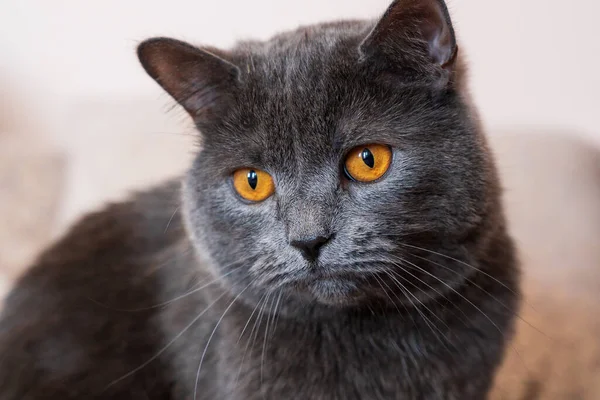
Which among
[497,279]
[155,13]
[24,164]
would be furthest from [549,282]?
[24,164]

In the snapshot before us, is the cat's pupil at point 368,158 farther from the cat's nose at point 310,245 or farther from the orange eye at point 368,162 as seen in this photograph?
the cat's nose at point 310,245

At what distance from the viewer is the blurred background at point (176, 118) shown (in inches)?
62.1

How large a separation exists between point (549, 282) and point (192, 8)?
4.32ft

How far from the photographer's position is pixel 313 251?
780mm

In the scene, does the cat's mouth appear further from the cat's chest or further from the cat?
the cat's chest

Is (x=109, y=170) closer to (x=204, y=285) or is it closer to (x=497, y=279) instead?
(x=204, y=285)

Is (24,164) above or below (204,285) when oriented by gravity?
above

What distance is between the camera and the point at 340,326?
3.05 feet

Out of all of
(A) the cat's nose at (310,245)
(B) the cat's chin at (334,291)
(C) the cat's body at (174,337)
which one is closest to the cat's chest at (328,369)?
(C) the cat's body at (174,337)

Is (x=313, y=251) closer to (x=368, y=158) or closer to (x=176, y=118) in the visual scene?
(x=368, y=158)

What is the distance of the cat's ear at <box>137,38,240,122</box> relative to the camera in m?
0.88

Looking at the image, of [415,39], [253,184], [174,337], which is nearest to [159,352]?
[174,337]

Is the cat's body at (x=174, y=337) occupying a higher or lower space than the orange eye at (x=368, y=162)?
lower

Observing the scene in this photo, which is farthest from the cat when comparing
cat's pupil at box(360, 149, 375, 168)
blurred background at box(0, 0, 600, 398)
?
blurred background at box(0, 0, 600, 398)
